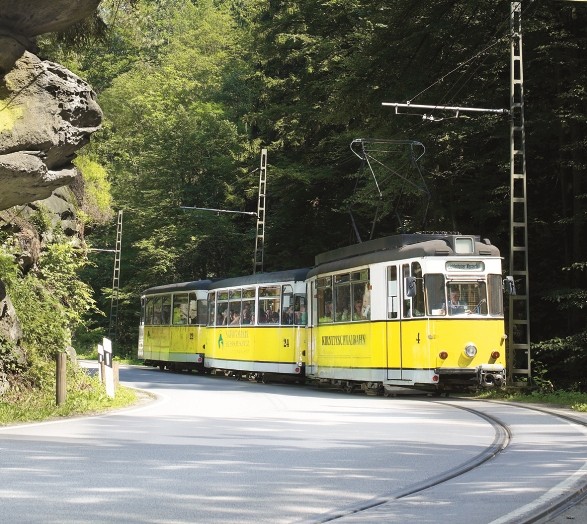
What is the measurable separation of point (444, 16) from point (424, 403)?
11998 millimetres

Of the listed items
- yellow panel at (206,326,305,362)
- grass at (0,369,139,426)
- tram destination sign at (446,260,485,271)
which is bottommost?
grass at (0,369,139,426)

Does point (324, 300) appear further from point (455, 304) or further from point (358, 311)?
point (455, 304)

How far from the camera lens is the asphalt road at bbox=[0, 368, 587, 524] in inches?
341

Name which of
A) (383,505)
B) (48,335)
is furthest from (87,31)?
(383,505)

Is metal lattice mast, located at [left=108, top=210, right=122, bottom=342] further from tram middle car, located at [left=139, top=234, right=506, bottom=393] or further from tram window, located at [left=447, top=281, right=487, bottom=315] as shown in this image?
tram window, located at [left=447, top=281, right=487, bottom=315]

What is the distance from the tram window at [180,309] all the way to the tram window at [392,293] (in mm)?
17304

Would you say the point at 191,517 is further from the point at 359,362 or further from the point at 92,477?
the point at 359,362

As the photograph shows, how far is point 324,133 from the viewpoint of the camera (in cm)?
5216

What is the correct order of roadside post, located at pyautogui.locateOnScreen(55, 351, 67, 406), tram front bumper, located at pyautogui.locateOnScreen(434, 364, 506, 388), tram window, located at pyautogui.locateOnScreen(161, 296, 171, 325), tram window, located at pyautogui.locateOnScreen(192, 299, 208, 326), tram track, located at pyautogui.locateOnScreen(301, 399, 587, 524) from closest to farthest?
tram track, located at pyautogui.locateOnScreen(301, 399, 587, 524)
roadside post, located at pyautogui.locateOnScreen(55, 351, 67, 406)
tram front bumper, located at pyautogui.locateOnScreen(434, 364, 506, 388)
tram window, located at pyautogui.locateOnScreen(192, 299, 208, 326)
tram window, located at pyautogui.locateOnScreen(161, 296, 171, 325)

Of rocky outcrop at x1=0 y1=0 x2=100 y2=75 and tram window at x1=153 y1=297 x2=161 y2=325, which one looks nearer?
rocky outcrop at x1=0 y1=0 x2=100 y2=75

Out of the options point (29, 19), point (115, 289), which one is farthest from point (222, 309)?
point (115, 289)

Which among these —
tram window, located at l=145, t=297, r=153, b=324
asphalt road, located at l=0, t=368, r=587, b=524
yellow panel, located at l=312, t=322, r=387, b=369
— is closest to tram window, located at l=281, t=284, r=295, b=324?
yellow panel, located at l=312, t=322, r=387, b=369

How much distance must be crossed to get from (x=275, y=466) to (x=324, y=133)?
41.4m

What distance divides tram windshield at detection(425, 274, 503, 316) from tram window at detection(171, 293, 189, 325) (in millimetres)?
18359
